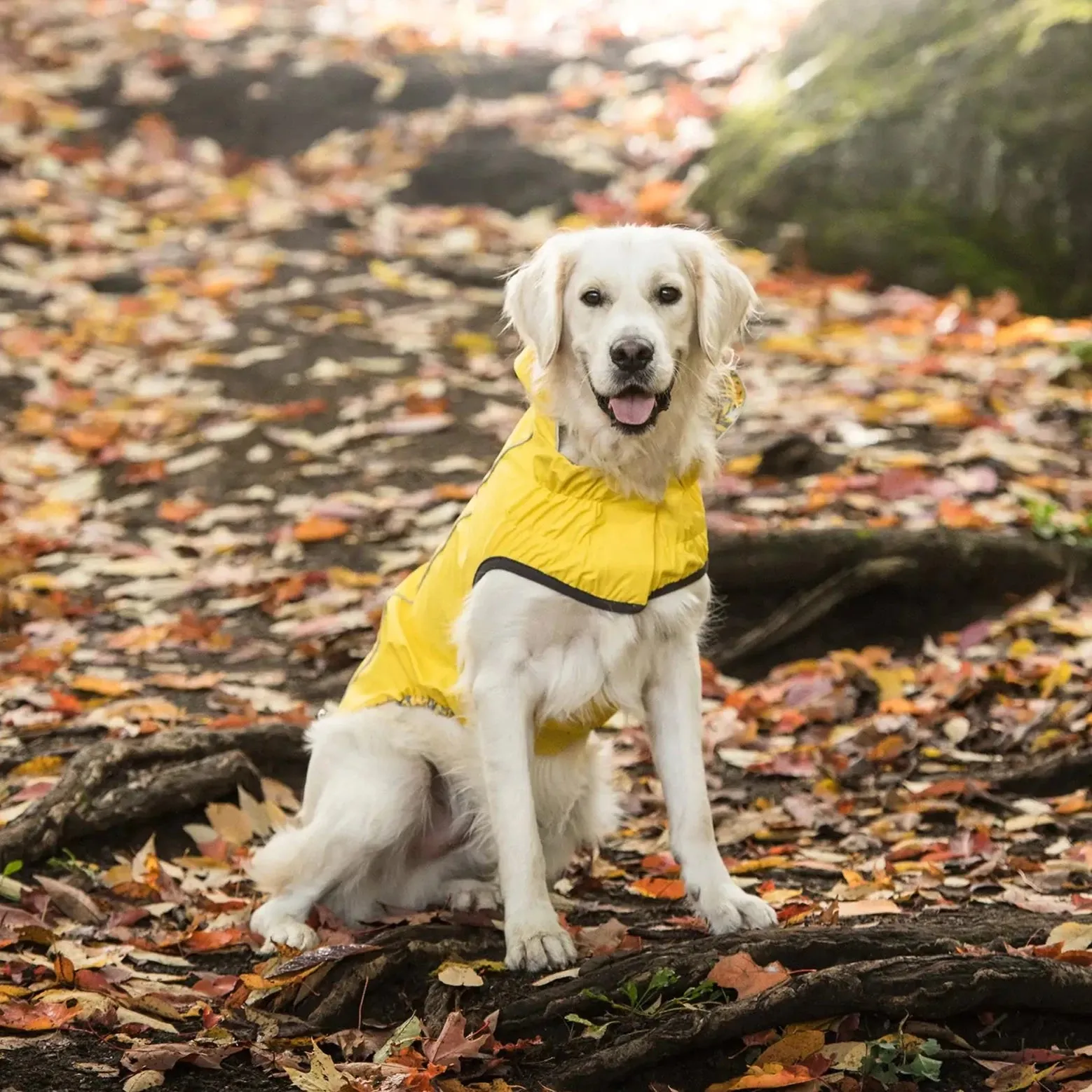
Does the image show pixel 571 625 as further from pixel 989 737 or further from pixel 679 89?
pixel 679 89

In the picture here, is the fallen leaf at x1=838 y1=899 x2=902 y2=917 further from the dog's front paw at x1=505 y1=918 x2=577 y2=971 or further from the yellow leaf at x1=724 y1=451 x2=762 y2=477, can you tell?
the yellow leaf at x1=724 y1=451 x2=762 y2=477

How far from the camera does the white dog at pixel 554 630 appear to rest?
3.65m

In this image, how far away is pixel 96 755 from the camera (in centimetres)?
448

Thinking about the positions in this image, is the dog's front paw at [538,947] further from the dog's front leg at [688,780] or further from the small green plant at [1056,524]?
the small green plant at [1056,524]

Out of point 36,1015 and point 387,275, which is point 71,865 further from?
point 387,275

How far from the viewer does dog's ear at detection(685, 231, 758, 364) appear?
3.84 meters

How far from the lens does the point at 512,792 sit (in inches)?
144

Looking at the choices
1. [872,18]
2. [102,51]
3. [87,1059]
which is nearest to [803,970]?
[87,1059]

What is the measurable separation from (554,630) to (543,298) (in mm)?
867

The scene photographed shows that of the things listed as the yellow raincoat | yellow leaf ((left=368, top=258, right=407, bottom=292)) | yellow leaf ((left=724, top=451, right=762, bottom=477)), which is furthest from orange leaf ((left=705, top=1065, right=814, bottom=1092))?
yellow leaf ((left=368, top=258, right=407, bottom=292))

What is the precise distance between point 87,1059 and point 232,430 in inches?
205

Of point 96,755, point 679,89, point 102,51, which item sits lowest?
point 96,755

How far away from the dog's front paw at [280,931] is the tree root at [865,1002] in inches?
41.4

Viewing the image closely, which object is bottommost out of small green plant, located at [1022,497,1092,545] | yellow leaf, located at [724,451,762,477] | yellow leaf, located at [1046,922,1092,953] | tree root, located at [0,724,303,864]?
yellow leaf, located at [1046,922,1092,953]
